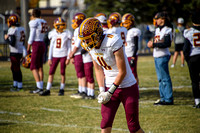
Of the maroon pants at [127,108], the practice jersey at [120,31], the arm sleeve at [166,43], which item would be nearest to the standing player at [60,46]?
the practice jersey at [120,31]

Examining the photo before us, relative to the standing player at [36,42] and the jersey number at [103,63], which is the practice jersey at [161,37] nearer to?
the jersey number at [103,63]

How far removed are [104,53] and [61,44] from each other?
17.2 feet

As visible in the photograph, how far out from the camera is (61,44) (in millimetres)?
9156

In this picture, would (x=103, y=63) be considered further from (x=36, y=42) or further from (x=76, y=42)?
(x=36, y=42)

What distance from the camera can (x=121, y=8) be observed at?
31.0m

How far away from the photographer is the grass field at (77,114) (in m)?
5.83

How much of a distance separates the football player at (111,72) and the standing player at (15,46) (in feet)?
20.9

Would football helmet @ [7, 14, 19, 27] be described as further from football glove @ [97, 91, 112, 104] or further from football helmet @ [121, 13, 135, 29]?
football glove @ [97, 91, 112, 104]

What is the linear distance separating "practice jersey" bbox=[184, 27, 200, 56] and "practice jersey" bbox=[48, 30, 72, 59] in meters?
3.74

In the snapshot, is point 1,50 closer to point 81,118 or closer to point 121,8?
point 121,8

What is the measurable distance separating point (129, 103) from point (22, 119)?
3.28 m

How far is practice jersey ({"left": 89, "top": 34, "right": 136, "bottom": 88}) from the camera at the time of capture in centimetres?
401


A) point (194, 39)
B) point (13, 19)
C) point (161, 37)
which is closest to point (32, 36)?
point (13, 19)

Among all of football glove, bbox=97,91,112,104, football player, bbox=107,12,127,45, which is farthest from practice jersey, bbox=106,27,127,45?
football glove, bbox=97,91,112,104
